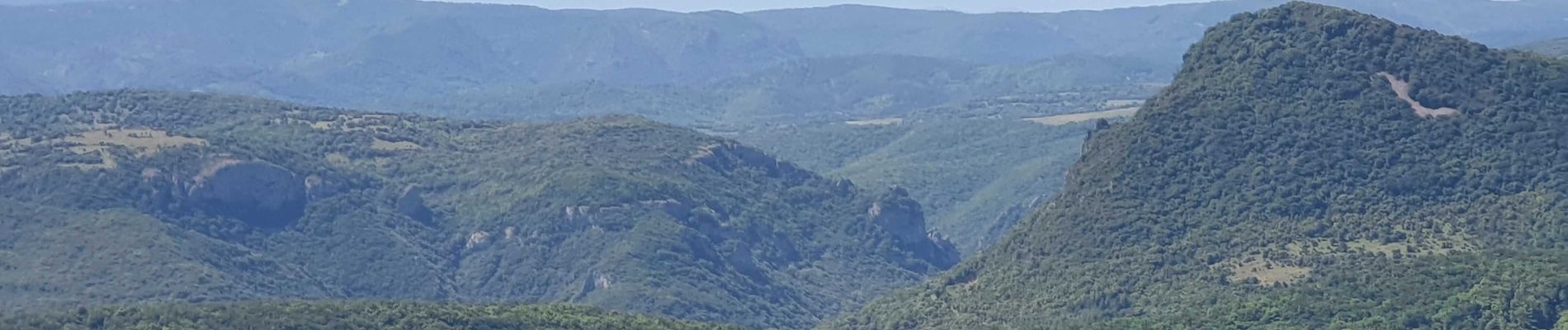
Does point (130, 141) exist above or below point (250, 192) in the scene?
above

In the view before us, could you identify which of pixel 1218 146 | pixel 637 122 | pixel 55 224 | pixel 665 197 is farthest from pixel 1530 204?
pixel 637 122

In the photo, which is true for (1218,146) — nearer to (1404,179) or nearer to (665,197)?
(1404,179)

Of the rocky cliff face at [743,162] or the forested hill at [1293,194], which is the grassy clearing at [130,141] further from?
the forested hill at [1293,194]

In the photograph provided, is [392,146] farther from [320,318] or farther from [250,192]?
[320,318]

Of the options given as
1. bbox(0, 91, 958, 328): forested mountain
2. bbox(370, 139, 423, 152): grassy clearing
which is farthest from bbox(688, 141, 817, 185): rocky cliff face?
bbox(370, 139, 423, 152): grassy clearing

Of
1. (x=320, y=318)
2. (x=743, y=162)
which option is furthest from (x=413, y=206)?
(x=320, y=318)

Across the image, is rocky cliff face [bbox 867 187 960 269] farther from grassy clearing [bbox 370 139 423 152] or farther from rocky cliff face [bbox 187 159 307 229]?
rocky cliff face [bbox 187 159 307 229]
